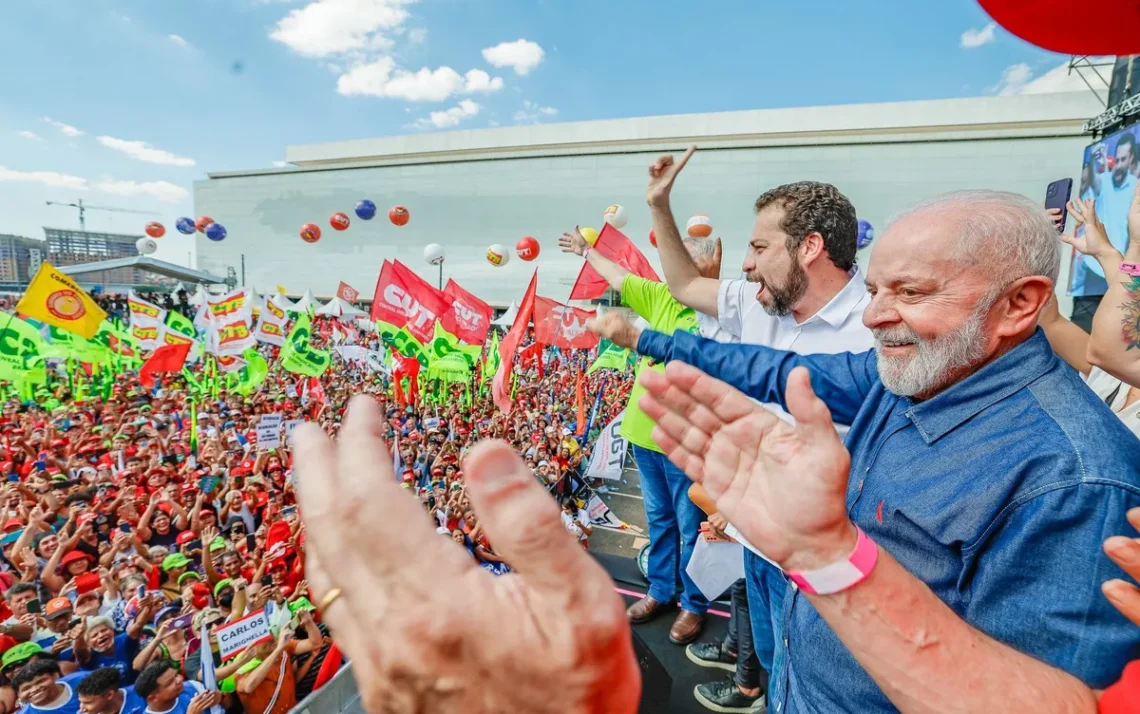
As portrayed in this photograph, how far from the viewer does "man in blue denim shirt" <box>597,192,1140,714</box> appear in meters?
0.79

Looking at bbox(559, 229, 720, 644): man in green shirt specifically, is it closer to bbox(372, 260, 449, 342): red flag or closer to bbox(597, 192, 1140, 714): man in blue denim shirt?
bbox(597, 192, 1140, 714): man in blue denim shirt

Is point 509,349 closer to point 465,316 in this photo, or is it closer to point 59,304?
point 465,316

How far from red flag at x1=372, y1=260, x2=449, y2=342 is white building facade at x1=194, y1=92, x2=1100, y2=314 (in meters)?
17.3

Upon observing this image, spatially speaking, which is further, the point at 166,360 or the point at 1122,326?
the point at 166,360

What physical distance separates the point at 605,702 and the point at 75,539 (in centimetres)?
602

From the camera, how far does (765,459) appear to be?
0.92m

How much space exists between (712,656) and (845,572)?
266 cm

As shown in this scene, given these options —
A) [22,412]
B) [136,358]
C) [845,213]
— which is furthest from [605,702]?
[136,358]

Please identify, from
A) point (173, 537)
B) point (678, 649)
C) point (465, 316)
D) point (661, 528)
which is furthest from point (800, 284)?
point (465, 316)

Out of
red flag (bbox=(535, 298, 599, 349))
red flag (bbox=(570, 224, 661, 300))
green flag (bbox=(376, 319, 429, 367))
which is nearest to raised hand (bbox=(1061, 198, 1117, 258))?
red flag (bbox=(570, 224, 661, 300))

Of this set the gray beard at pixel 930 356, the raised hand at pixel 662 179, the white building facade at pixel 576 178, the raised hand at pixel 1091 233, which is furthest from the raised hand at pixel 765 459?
the white building facade at pixel 576 178

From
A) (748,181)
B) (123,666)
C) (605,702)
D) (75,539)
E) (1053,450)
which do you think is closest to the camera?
(605,702)

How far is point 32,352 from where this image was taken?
8.43m

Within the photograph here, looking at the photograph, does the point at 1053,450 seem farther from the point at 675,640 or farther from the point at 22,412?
the point at 22,412
